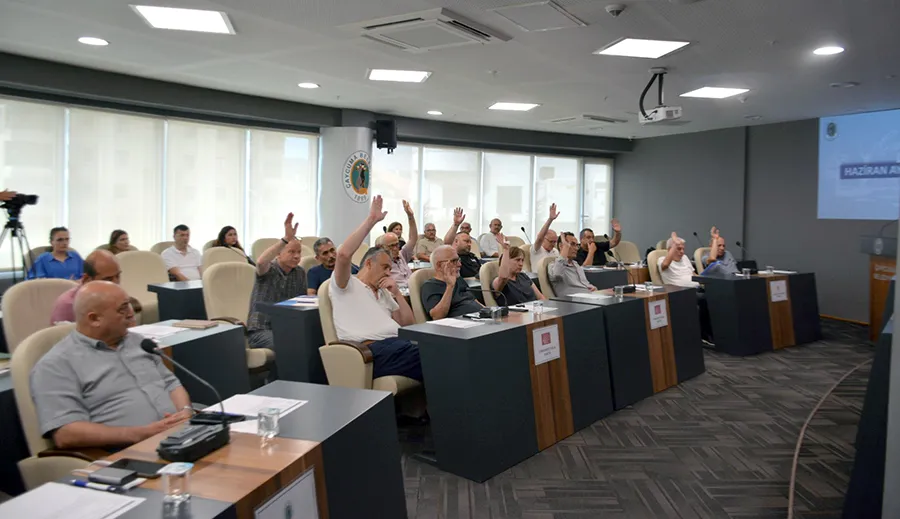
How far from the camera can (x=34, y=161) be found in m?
6.71

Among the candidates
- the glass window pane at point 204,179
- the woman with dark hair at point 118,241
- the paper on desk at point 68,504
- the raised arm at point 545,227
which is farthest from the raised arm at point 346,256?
the glass window pane at point 204,179

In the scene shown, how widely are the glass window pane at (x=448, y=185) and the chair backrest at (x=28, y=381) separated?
865 cm

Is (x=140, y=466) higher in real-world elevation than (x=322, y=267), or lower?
lower

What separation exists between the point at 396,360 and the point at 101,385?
168 cm

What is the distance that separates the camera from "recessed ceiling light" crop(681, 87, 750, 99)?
24.0 ft

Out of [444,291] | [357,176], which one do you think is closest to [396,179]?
[357,176]

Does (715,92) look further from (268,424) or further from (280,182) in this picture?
(268,424)

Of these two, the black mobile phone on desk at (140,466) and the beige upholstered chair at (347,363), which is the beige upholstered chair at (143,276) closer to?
the beige upholstered chair at (347,363)

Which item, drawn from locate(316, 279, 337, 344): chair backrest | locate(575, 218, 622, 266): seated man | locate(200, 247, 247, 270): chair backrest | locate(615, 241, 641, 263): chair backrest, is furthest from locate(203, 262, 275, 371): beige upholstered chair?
locate(615, 241, 641, 263): chair backrest

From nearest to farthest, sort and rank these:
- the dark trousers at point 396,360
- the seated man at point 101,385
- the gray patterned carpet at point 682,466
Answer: the seated man at point 101,385, the gray patterned carpet at point 682,466, the dark trousers at point 396,360

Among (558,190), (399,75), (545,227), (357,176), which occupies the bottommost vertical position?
(545,227)

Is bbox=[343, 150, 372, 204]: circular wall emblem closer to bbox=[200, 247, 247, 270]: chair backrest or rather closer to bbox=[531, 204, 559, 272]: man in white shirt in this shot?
bbox=[200, 247, 247, 270]: chair backrest

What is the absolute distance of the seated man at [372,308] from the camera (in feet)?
11.9

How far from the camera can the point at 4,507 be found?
1.33m
